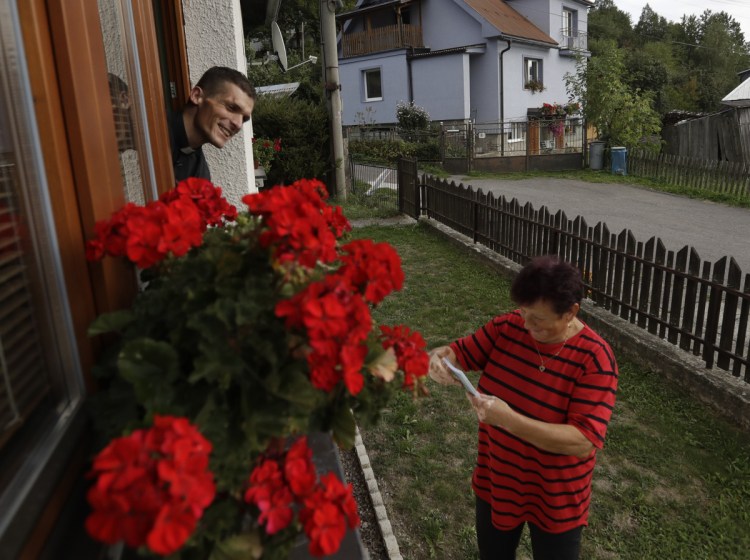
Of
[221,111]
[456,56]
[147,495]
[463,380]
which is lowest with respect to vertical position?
[463,380]

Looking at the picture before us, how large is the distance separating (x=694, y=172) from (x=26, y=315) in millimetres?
17187

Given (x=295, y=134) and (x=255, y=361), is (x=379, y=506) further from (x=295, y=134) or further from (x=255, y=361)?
(x=295, y=134)

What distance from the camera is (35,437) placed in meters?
1.09

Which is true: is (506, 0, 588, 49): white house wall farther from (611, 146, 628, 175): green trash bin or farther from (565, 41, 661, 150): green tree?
(611, 146, 628, 175): green trash bin

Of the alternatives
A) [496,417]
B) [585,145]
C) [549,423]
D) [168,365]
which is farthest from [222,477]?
[585,145]

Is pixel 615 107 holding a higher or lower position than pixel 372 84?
lower

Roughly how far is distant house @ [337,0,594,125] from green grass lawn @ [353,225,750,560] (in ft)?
76.6

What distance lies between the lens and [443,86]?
89.2 ft

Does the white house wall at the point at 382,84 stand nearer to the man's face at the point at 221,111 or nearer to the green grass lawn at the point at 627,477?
the green grass lawn at the point at 627,477

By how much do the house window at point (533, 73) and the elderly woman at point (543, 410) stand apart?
29.2 metres

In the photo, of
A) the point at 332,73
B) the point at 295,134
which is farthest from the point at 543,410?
the point at 295,134

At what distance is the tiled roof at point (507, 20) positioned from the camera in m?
27.1

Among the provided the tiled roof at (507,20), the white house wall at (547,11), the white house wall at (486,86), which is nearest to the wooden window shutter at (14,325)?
the white house wall at (486,86)

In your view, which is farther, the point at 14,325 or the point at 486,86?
the point at 486,86
